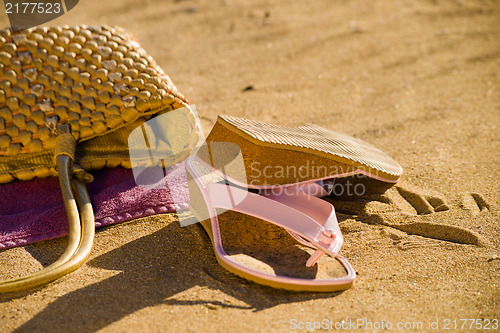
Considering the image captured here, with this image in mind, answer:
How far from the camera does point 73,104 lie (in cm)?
148

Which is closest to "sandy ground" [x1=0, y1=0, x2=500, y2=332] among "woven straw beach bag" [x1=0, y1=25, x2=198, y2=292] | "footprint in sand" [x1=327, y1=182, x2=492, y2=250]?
"footprint in sand" [x1=327, y1=182, x2=492, y2=250]

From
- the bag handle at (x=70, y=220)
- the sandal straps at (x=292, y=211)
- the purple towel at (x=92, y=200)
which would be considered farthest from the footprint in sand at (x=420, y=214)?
the bag handle at (x=70, y=220)

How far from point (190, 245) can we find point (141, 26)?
2261 mm

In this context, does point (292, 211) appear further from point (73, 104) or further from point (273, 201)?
point (73, 104)

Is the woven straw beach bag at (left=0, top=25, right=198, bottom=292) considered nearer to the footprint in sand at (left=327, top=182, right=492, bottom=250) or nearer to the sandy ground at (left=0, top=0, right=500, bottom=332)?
the sandy ground at (left=0, top=0, right=500, bottom=332)

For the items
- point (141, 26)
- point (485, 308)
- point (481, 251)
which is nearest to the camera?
point (485, 308)

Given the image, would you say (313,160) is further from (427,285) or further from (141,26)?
(141,26)

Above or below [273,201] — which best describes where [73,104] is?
above

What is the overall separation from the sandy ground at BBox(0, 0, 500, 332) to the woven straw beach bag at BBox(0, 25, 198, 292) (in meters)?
0.28

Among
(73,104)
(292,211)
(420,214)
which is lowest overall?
(420,214)

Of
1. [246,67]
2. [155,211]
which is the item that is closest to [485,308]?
[155,211]

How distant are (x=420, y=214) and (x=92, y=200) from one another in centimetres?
96

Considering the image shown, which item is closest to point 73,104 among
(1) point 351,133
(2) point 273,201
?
(2) point 273,201

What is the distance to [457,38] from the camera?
2.80 meters
